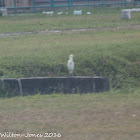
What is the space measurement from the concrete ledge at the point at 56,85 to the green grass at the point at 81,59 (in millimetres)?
584

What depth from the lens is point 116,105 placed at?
8.28m

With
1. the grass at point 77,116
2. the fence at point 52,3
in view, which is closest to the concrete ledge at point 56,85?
the grass at point 77,116

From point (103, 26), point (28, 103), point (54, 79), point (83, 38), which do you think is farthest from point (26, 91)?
point (103, 26)

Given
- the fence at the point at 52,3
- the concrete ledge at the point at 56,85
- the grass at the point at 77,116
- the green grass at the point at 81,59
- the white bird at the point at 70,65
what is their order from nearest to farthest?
the grass at the point at 77,116 → the concrete ledge at the point at 56,85 → the white bird at the point at 70,65 → the green grass at the point at 81,59 → the fence at the point at 52,3

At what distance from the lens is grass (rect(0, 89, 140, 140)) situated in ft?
22.1

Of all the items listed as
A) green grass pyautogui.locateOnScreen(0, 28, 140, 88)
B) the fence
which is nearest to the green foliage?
green grass pyautogui.locateOnScreen(0, 28, 140, 88)

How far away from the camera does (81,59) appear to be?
11.6 meters

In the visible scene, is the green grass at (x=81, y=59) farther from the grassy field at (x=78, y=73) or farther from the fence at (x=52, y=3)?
the fence at (x=52, y=3)

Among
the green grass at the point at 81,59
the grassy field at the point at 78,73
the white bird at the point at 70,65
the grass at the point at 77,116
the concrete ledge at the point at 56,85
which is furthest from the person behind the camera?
the green grass at the point at 81,59

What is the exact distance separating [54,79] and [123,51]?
2775mm

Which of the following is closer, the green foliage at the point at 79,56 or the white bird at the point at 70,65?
the white bird at the point at 70,65

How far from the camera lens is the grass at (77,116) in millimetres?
6727

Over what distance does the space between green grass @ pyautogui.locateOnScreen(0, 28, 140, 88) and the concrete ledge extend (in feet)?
1.91

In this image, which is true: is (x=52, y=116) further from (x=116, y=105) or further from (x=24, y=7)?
(x=24, y=7)
